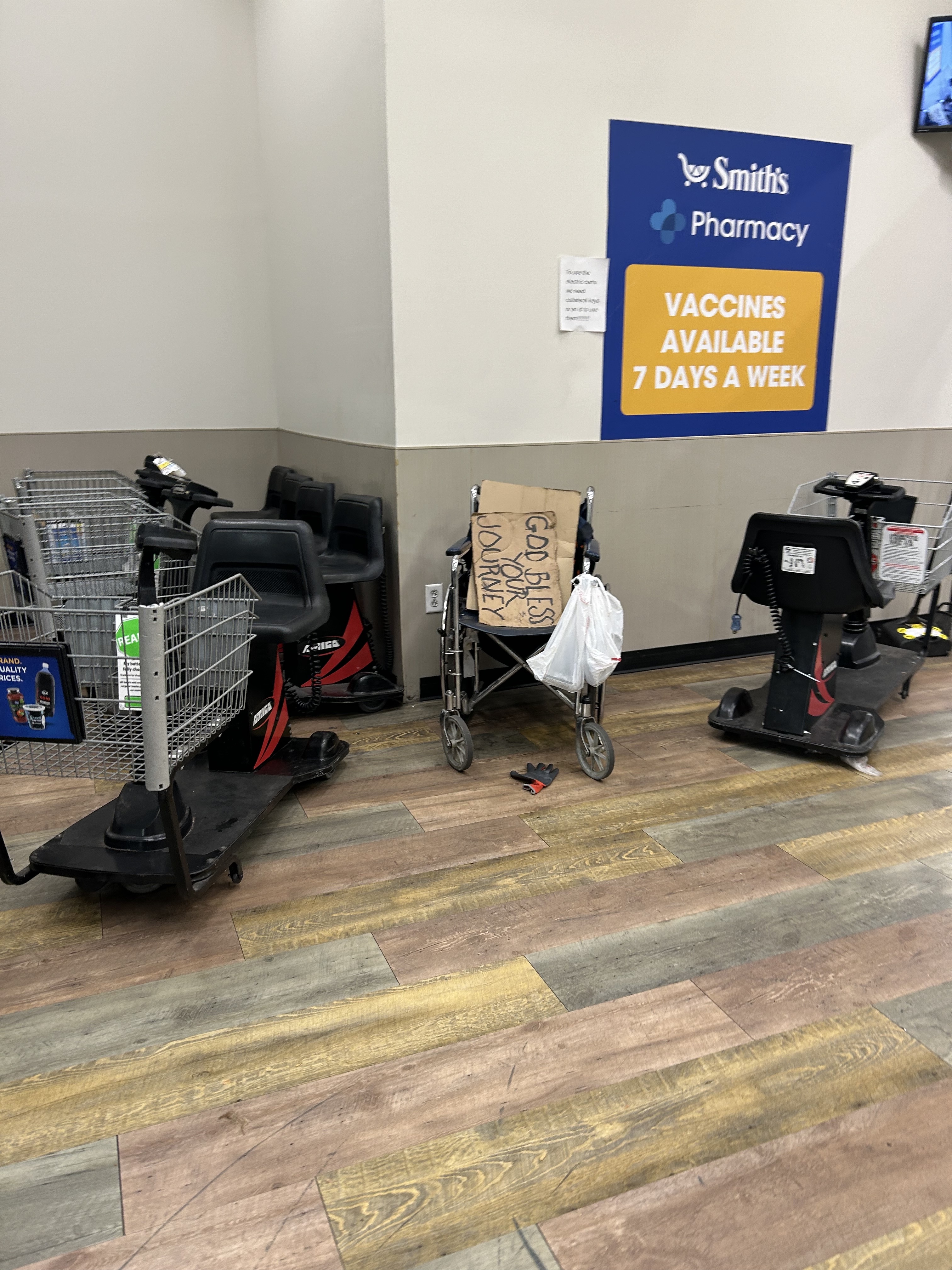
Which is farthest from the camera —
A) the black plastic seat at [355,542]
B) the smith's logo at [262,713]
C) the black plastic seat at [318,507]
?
the black plastic seat at [318,507]

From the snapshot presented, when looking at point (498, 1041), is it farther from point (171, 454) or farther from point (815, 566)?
point (171, 454)

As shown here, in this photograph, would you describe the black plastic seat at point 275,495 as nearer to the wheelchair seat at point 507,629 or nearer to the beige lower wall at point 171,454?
the beige lower wall at point 171,454

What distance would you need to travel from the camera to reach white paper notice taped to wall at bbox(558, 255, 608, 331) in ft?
12.4

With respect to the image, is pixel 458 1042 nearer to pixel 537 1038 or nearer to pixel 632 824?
pixel 537 1038

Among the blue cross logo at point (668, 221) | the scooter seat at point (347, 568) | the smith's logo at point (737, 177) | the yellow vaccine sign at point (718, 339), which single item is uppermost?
the smith's logo at point (737, 177)

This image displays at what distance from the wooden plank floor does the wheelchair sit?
19 centimetres

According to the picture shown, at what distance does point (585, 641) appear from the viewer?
120 inches

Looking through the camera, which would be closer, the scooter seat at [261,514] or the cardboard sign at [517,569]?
the cardboard sign at [517,569]

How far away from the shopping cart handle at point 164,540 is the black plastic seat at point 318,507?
5.69 feet

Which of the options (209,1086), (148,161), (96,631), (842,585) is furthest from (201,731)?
(148,161)

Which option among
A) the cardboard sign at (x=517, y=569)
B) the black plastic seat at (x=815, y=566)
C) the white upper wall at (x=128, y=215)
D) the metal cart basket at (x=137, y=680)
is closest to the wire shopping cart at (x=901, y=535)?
the black plastic seat at (x=815, y=566)

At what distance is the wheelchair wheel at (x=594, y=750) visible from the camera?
10.2 ft

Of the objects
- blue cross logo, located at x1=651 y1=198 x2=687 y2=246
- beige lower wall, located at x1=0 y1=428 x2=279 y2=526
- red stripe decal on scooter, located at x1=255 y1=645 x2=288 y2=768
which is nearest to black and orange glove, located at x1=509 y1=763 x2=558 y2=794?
red stripe decal on scooter, located at x1=255 y1=645 x2=288 y2=768

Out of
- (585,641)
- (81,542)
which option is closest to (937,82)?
(585,641)
